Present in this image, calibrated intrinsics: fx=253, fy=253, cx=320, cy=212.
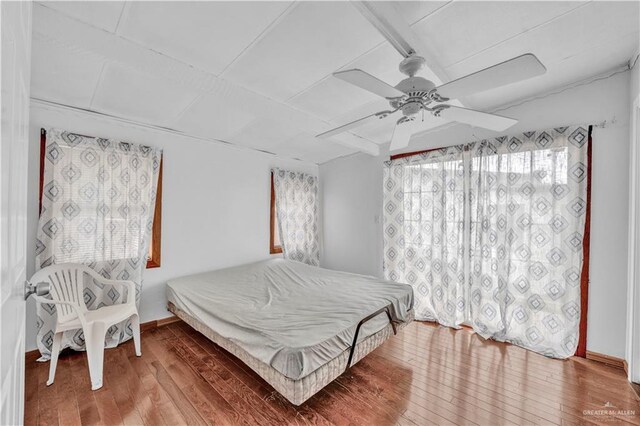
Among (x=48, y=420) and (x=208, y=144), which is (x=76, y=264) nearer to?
(x=48, y=420)

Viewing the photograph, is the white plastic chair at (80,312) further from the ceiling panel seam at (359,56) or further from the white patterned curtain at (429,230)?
the white patterned curtain at (429,230)

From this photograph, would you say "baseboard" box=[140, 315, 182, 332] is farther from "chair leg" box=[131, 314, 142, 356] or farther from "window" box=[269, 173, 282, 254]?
"window" box=[269, 173, 282, 254]

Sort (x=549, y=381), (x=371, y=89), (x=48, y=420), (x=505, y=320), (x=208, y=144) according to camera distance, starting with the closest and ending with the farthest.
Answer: (x=371, y=89)
(x=48, y=420)
(x=549, y=381)
(x=505, y=320)
(x=208, y=144)

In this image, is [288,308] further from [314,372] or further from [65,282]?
[65,282]

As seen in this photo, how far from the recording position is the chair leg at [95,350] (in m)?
1.92

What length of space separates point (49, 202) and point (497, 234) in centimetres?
443

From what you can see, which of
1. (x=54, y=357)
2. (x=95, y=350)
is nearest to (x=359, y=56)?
(x=95, y=350)

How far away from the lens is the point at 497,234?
2719 mm

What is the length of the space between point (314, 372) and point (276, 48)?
2223 mm

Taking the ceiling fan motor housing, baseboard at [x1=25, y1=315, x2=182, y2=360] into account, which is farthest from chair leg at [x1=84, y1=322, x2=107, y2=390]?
the ceiling fan motor housing

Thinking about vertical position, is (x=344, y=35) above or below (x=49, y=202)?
above

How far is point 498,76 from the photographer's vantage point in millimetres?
1293

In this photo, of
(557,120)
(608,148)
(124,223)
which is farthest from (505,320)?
(124,223)

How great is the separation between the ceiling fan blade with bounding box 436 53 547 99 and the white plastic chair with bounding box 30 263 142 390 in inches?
118
